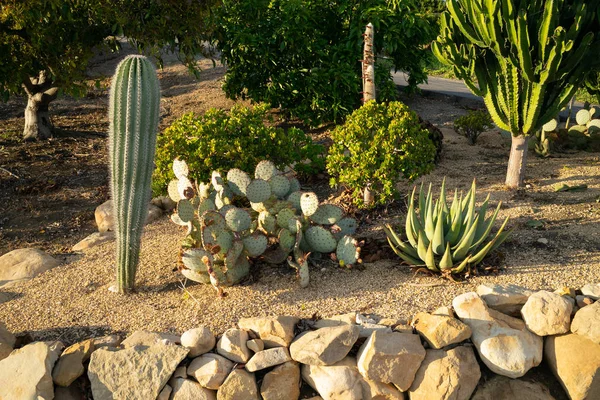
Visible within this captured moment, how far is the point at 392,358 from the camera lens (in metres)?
3.49

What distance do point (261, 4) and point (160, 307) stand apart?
6.27 m

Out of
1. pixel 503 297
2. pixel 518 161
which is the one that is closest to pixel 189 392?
pixel 503 297

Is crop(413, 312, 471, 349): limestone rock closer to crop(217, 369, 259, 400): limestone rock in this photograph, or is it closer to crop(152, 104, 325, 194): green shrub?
crop(217, 369, 259, 400): limestone rock

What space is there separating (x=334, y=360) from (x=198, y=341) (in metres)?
0.85

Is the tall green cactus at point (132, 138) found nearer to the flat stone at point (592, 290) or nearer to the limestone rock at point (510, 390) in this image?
the limestone rock at point (510, 390)

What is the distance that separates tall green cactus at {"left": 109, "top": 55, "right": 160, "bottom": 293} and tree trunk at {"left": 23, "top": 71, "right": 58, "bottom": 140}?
17.8 feet

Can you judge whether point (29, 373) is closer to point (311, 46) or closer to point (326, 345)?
point (326, 345)

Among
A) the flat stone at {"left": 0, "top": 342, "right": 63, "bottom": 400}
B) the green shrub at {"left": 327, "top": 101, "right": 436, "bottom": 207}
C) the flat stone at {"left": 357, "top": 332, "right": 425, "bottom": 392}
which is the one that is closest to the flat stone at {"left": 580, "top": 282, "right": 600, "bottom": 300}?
the flat stone at {"left": 357, "top": 332, "right": 425, "bottom": 392}

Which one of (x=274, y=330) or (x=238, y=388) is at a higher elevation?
(x=274, y=330)

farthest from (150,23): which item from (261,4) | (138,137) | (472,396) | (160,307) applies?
(472,396)

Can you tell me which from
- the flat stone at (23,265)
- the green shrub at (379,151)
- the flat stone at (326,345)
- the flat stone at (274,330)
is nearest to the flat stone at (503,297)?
the flat stone at (326,345)

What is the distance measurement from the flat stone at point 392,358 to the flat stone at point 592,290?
128 centimetres

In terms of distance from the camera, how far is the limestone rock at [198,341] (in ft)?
11.7

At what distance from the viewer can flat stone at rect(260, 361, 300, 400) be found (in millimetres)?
3537
